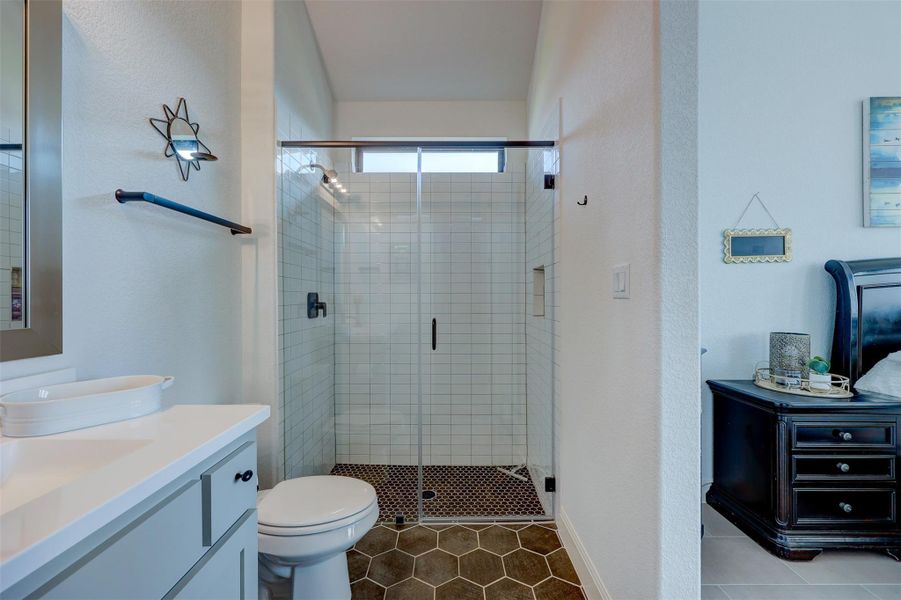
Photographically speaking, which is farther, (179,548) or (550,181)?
(550,181)

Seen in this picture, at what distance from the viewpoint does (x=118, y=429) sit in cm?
81

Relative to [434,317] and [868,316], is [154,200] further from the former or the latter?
[868,316]

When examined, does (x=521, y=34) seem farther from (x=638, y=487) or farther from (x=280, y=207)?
(x=638, y=487)

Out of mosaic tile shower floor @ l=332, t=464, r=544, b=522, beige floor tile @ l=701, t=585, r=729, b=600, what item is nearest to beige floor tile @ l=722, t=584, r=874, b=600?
beige floor tile @ l=701, t=585, r=729, b=600

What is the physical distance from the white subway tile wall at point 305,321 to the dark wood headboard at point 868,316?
8.97 feet

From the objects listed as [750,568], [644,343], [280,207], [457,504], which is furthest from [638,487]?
[280,207]

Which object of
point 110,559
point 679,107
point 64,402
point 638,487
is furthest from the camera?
point 638,487

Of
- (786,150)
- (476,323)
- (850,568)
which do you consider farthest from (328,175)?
(850,568)

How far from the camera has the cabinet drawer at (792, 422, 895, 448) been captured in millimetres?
1448

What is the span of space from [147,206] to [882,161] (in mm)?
3251

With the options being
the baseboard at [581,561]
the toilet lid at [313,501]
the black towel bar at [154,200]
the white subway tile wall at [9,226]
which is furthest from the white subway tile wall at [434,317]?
the white subway tile wall at [9,226]

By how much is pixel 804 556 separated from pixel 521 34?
3.13 m

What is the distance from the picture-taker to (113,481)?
559 millimetres

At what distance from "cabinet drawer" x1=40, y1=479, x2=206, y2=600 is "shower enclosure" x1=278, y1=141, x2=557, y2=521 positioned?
1393mm
